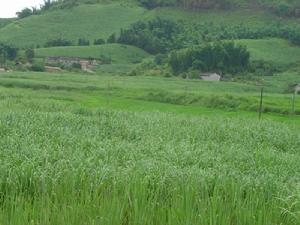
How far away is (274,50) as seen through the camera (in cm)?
8425

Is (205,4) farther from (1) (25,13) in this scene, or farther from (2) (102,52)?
(1) (25,13)

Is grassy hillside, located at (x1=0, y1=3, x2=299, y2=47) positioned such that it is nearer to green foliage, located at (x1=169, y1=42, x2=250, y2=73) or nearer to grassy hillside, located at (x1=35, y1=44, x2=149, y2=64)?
grassy hillside, located at (x1=35, y1=44, x2=149, y2=64)

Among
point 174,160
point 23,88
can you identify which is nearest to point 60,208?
point 174,160

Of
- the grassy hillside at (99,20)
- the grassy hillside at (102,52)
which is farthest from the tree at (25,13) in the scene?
the grassy hillside at (102,52)

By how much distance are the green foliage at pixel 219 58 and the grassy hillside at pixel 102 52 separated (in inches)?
842

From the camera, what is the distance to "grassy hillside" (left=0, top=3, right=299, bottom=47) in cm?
11119

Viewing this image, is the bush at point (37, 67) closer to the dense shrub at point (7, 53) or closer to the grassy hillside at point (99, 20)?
the dense shrub at point (7, 53)

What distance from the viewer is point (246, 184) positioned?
884cm

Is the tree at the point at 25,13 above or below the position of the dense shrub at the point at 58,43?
above

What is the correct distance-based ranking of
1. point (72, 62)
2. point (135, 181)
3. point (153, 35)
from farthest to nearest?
point (153, 35), point (72, 62), point (135, 181)

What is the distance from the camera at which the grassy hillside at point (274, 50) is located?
261ft

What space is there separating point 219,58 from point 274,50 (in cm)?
1587

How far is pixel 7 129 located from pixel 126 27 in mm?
101384

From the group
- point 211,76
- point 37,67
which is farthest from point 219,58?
point 37,67
